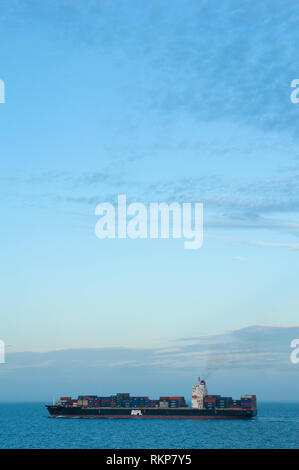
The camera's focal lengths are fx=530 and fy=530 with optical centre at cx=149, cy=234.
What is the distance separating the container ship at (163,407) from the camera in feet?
570

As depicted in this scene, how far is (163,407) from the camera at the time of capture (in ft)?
595

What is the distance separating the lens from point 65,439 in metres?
120

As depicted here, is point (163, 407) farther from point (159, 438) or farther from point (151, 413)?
point (159, 438)

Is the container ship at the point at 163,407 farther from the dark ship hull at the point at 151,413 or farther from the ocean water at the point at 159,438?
the ocean water at the point at 159,438

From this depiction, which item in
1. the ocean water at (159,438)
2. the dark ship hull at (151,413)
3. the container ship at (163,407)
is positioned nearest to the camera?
the ocean water at (159,438)

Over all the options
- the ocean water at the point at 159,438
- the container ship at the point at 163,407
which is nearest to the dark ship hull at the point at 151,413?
the container ship at the point at 163,407

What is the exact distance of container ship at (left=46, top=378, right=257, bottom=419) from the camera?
570 ft

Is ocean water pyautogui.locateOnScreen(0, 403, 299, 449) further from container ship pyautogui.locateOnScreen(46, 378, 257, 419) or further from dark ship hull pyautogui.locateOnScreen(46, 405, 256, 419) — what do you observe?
container ship pyautogui.locateOnScreen(46, 378, 257, 419)

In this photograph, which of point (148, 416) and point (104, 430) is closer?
point (104, 430)

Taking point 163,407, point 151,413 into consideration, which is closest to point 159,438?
point 151,413

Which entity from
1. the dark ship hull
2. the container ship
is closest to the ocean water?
the dark ship hull
